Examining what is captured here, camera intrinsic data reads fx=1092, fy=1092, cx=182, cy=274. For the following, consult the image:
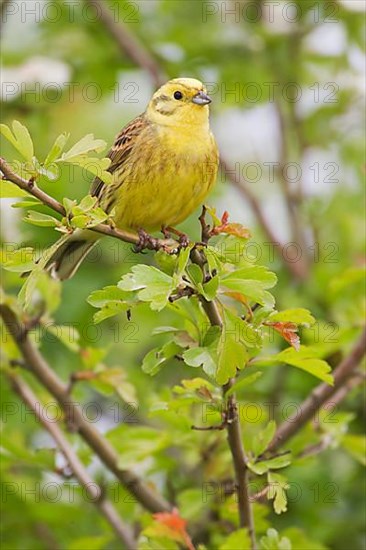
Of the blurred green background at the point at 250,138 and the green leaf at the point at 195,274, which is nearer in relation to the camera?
the green leaf at the point at 195,274

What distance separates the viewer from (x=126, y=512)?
363 centimetres

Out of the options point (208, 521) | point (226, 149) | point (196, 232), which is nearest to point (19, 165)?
point (208, 521)

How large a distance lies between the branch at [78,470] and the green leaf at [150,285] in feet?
3.56

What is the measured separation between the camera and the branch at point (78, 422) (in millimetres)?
3061

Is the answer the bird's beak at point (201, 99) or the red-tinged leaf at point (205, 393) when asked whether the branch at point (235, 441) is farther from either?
the bird's beak at point (201, 99)

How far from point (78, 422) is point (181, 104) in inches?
43.0

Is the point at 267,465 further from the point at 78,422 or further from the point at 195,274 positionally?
the point at 78,422

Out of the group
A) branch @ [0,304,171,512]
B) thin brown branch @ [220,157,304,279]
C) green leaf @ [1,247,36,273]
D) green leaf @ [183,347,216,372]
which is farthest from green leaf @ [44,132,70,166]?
thin brown branch @ [220,157,304,279]

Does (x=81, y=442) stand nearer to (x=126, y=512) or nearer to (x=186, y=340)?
(x=126, y=512)

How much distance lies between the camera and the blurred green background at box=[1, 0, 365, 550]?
4.03 metres

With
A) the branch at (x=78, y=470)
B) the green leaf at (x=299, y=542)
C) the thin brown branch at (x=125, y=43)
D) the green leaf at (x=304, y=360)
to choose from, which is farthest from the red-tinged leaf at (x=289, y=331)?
the thin brown branch at (x=125, y=43)

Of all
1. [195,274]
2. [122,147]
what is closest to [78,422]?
[122,147]

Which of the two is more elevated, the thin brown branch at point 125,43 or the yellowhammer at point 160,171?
the thin brown branch at point 125,43

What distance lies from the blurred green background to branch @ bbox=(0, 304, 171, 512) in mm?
590
